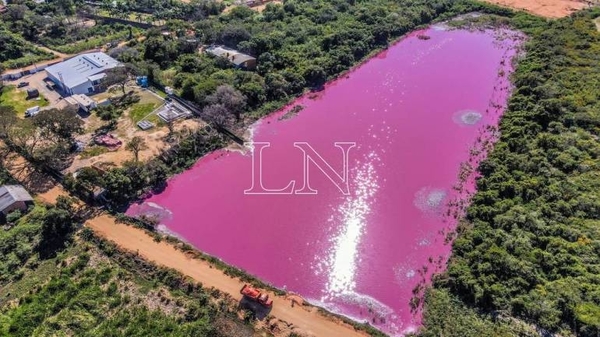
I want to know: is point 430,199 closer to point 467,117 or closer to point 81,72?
point 467,117

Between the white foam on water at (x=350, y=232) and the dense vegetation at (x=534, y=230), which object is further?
the white foam on water at (x=350, y=232)

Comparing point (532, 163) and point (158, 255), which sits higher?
point (532, 163)

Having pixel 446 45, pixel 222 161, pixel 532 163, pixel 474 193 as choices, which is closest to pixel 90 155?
pixel 222 161

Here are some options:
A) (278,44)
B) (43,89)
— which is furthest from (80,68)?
(278,44)

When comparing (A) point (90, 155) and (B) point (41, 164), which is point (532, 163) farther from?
(B) point (41, 164)

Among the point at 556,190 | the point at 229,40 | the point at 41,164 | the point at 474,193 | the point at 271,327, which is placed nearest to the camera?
the point at 271,327

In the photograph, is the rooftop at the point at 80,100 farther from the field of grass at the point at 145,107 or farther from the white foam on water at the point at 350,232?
the white foam on water at the point at 350,232

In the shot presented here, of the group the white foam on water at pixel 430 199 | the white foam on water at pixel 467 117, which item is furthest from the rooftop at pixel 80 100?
the white foam on water at pixel 467 117
